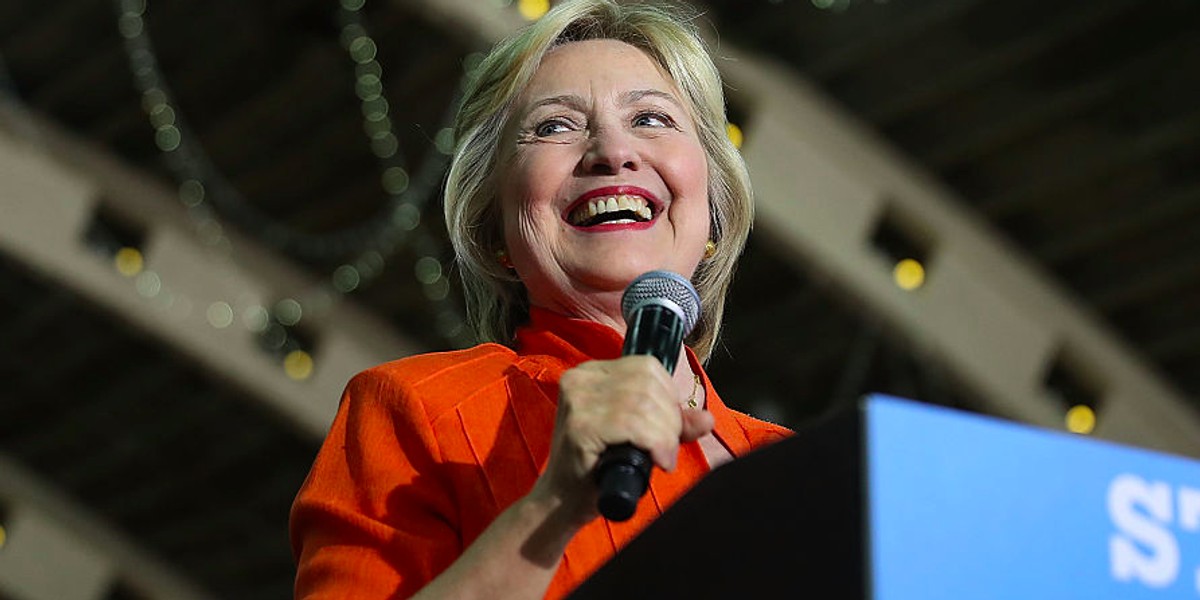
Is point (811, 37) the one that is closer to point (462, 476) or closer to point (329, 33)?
point (329, 33)

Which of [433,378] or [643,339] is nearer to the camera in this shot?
[643,339]

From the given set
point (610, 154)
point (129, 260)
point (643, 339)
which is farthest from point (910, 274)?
point (643, 339)

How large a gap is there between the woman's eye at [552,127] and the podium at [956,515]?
830mm

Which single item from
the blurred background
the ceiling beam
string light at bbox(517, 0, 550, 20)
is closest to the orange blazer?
the blurred background

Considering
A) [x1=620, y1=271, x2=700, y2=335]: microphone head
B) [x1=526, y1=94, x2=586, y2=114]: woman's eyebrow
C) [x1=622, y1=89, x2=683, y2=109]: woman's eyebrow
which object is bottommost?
[x1=620, y1=271, x2=700, y2=335]: microphone head

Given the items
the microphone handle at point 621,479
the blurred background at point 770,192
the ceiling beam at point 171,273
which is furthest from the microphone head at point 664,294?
the ceiling beam at point 171,273

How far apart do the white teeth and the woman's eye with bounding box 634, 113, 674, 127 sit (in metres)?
0.10

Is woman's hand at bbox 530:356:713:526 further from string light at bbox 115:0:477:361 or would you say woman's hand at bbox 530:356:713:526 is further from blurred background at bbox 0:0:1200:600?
string light at bbox 115:0:477:361

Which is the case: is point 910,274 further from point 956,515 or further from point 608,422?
point 956,515

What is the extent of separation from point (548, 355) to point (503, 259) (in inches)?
8.5

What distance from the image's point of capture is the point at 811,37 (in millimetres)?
6883

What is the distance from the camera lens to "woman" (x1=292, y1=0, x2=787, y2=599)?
1.21m

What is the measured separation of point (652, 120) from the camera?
1.74 metres

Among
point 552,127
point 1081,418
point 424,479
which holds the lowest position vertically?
point 424,479
